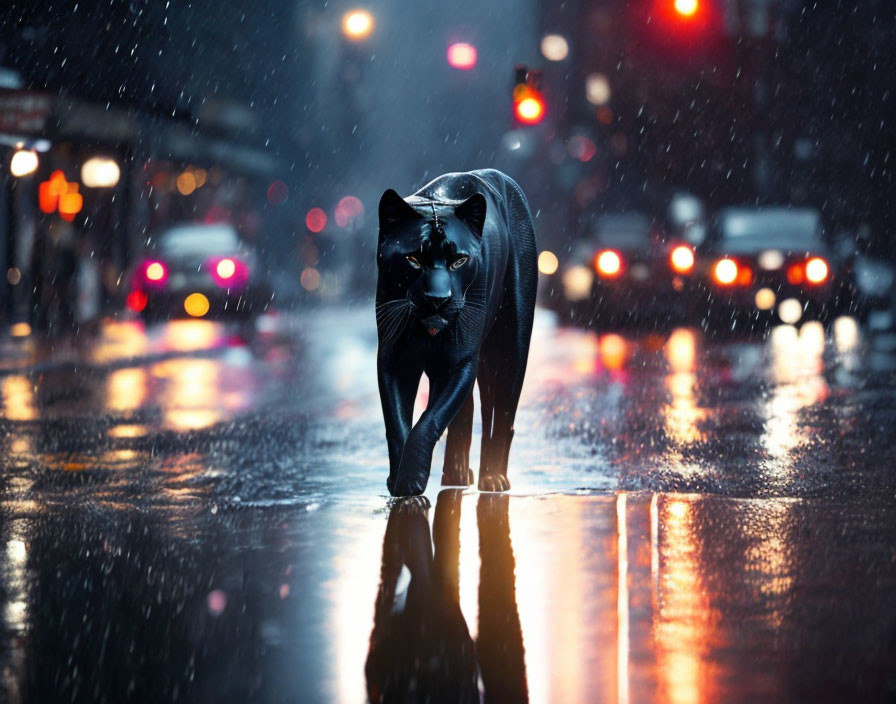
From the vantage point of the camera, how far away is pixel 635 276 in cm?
2480

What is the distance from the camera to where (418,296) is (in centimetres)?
635

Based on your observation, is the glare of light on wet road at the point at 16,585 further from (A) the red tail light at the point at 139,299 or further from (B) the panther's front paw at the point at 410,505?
(A) the red tail light at the point at 139,299

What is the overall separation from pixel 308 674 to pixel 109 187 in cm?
3247

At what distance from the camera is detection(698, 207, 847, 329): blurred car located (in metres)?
23.6

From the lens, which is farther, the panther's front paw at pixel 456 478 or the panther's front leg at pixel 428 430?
the panther's front paw at pixel 456 478

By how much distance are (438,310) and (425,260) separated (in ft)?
0.72

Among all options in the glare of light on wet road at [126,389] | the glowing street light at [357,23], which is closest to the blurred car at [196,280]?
the glowing street light at [357,23]

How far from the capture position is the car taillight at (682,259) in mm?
24250

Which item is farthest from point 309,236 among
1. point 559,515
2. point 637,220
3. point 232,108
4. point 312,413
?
point 559,515

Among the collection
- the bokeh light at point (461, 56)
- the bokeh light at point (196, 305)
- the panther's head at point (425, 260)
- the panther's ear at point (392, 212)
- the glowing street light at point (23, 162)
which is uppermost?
the bokeh light at point (461, 56)

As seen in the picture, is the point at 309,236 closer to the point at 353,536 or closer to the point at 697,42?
the point at 697,42

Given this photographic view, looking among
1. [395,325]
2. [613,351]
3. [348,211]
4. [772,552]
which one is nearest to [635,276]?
[613,351]

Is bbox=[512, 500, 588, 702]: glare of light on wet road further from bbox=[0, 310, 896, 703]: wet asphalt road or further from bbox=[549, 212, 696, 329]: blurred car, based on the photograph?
bbox=[549, 212, 696, 329]: blurred car

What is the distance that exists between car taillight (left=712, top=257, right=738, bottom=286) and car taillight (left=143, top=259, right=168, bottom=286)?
32.4ft
